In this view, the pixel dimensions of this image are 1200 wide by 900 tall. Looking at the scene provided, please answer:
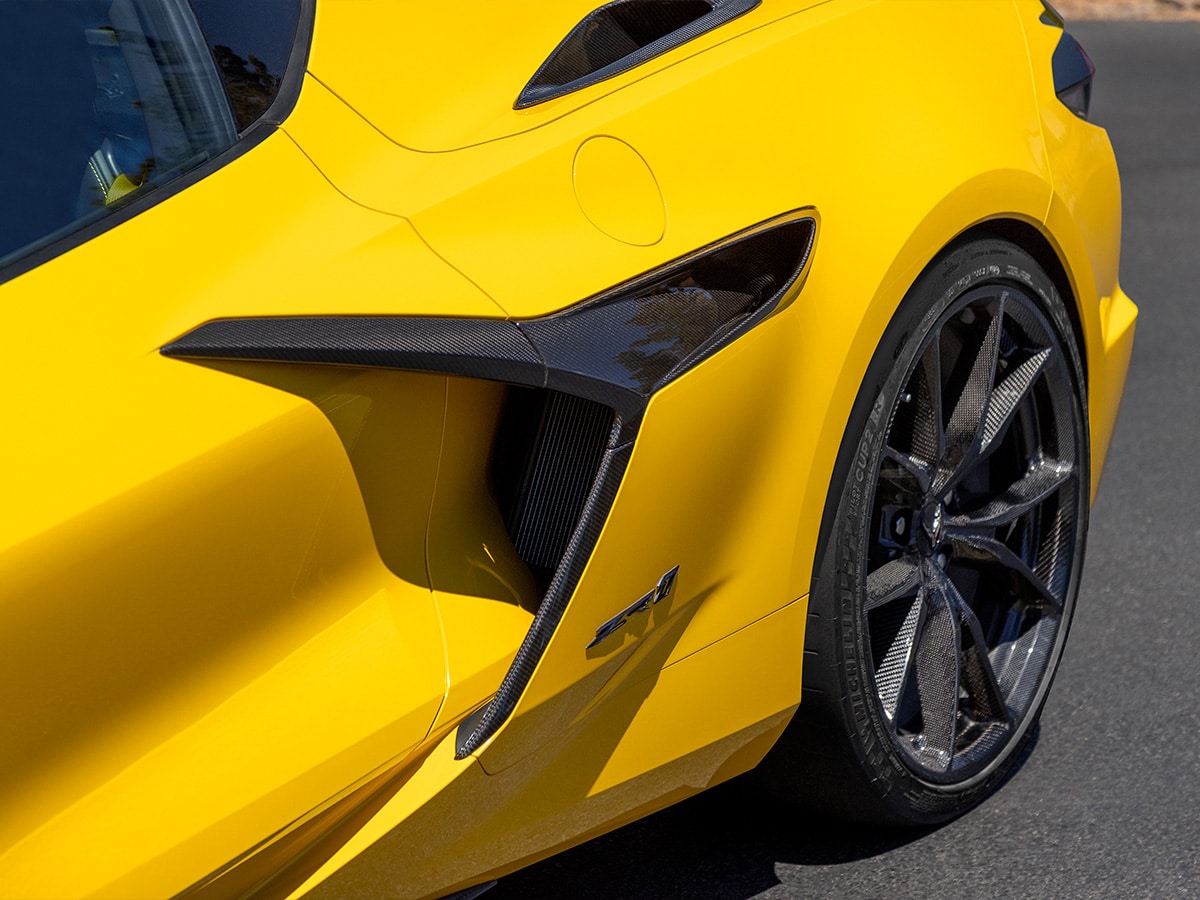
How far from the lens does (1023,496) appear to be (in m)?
2.54

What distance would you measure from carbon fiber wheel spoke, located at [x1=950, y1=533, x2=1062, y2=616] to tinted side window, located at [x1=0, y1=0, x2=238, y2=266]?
4.62 ft

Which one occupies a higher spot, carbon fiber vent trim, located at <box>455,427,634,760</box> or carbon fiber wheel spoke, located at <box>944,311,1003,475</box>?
carbon fiber vent trim, located at <box>455,427,634,760</box>

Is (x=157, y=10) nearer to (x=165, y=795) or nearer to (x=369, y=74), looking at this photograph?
(x=369, y=74)

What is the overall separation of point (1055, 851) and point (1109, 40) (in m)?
10.8

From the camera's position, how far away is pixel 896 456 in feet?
7.23

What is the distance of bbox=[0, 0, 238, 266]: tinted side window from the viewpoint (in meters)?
1.45

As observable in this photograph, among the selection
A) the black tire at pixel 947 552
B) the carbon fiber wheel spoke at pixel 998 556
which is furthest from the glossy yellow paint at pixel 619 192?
the carbon fiber wheel spoke at pixel 998 556

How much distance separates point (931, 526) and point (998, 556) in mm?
196

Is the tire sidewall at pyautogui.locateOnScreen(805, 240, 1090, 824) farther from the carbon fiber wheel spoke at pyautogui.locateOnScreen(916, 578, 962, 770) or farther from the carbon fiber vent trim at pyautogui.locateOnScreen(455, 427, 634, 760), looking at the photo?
the carbon fiber vent trim at pyautogui.locateOnScreen(455, 427, 634, 760)

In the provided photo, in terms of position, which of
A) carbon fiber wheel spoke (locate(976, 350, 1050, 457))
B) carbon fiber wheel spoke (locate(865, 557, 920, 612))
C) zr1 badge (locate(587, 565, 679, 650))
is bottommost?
carbon fiber wheel spoke (locate(865, 557, 920, 612))

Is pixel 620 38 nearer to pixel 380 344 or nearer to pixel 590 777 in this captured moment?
pixel 380 344

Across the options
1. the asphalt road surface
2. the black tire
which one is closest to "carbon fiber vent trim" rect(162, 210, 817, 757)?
the black tire

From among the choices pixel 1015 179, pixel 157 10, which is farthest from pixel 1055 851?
pixel 157 10

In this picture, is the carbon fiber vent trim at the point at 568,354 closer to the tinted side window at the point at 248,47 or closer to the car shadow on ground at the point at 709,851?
the tinted side window at the point at 248,47
